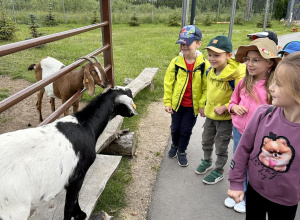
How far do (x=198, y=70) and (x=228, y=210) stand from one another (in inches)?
62.0

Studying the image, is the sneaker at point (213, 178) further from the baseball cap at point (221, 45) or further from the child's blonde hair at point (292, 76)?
the child's blonde hair at point (292, 76)

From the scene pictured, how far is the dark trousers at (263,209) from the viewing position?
5.57 ft

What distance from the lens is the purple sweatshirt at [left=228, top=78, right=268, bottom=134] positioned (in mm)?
2309

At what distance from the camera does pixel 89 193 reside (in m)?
2.46

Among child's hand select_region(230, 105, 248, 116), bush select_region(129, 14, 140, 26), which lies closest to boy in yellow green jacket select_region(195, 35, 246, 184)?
child's hand select_region(230, 105, 248, 116)

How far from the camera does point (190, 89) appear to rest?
3146 millimetres

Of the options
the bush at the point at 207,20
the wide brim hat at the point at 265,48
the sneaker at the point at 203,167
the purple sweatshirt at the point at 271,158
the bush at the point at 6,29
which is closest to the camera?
the purple sweatshirt at the point at 271,158

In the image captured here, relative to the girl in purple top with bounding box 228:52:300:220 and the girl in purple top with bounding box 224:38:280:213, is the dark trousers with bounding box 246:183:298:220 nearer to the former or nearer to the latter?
the girl in purple top with bounding box 228:52:300:220

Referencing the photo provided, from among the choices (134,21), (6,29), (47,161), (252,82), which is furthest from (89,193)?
(134,21)

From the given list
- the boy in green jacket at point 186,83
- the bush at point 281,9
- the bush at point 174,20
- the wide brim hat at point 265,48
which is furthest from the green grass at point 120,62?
the bush at point 281,9

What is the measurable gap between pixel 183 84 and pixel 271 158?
66.2 inches

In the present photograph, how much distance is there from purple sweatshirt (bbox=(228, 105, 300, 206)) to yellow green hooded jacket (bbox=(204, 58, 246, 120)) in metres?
1.01

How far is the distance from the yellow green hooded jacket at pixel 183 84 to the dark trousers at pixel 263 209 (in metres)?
1.48

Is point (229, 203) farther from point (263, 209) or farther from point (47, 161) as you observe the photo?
point (47, 161)
